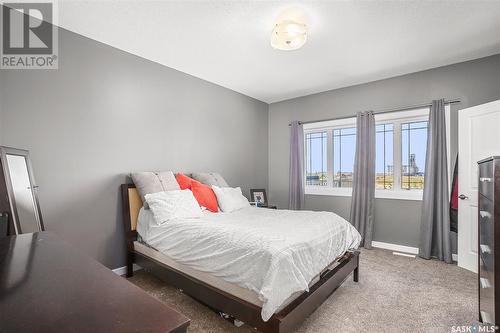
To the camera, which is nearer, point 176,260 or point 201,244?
point 201,244

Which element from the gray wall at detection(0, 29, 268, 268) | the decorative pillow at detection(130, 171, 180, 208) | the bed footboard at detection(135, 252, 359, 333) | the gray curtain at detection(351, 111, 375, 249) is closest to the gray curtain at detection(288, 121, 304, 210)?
the gray curtain at detection(351, 111, 375, 249)

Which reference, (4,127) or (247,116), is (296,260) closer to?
(4,127)

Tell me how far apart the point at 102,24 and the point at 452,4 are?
321 centimetres

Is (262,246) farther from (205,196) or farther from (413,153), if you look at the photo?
(413,153)

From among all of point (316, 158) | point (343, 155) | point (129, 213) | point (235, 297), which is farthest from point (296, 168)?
point (235, 297)

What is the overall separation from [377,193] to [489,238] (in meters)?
2.37

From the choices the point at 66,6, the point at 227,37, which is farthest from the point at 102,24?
the point at 227,37

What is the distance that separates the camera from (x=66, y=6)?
7.04 feet

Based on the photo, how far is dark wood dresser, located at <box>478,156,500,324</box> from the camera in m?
1.36

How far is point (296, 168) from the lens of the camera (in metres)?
4.62

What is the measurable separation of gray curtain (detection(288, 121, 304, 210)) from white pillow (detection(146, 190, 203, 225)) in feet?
7.63

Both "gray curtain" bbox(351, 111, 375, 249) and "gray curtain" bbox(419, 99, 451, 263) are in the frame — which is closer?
"gray curtain" bbox(419, 99, 451, 263)

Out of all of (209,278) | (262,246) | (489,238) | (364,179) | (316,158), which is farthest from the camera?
(316,158)

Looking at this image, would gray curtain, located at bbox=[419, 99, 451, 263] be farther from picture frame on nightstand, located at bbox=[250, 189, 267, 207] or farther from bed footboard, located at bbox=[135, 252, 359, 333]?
picture frame on nightstand, located at bbox=[250, 189, 267, 207]
